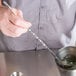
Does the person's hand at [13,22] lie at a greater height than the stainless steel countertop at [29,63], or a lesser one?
greater

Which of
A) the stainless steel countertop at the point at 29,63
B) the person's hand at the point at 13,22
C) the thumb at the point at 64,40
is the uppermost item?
the person's hand at the point at 13,22

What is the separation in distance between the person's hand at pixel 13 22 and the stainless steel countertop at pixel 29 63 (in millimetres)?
122

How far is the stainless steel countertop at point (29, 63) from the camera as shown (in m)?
0.71

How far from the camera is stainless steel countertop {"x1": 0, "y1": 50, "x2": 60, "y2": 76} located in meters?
0.71

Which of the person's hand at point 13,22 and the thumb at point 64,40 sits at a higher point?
the person's hand at point 13,22

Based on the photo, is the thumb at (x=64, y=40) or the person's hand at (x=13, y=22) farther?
the thumb at (x=64, y=40)

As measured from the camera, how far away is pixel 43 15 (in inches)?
28.4

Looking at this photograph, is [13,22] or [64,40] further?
[64,40]

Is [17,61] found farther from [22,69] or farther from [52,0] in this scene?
[52,0]

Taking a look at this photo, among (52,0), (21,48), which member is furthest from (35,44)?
(52,0)

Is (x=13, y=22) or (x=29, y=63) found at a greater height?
(x=13, y=22)

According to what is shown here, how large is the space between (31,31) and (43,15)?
0.19 feet

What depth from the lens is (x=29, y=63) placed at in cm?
75

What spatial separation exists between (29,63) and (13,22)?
172 mm
